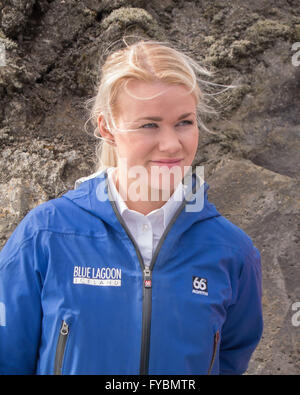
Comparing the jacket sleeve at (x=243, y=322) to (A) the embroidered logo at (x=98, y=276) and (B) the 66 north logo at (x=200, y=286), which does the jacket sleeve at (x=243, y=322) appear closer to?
(B) the 66 north logo at (x=200, y=286)

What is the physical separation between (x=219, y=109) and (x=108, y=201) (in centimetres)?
150

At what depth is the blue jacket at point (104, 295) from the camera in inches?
56.1

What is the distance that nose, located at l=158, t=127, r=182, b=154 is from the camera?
4.85 ft

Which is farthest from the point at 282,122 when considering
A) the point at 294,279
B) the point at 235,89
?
the point at 294,279

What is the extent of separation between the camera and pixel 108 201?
156 centimetres

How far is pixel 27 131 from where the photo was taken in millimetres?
2664

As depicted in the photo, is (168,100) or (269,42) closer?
(168,100)

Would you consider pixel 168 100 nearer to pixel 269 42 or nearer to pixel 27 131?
pixel 27 131

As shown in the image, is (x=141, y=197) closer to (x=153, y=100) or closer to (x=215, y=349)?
(x=153, y=100)

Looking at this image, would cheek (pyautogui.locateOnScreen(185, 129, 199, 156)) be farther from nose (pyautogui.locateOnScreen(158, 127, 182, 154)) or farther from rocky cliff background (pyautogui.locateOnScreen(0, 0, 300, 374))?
rocky cliff background (pyautogui.locateOnScreen(0, 0, 300, 374))

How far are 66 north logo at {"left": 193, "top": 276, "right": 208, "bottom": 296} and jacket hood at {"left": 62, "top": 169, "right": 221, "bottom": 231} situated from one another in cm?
17

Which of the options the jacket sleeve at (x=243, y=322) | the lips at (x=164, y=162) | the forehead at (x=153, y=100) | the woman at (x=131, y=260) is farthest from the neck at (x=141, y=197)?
the jacket sleeve at (x=243, y=322)

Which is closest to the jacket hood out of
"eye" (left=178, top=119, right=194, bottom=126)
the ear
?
the ear
